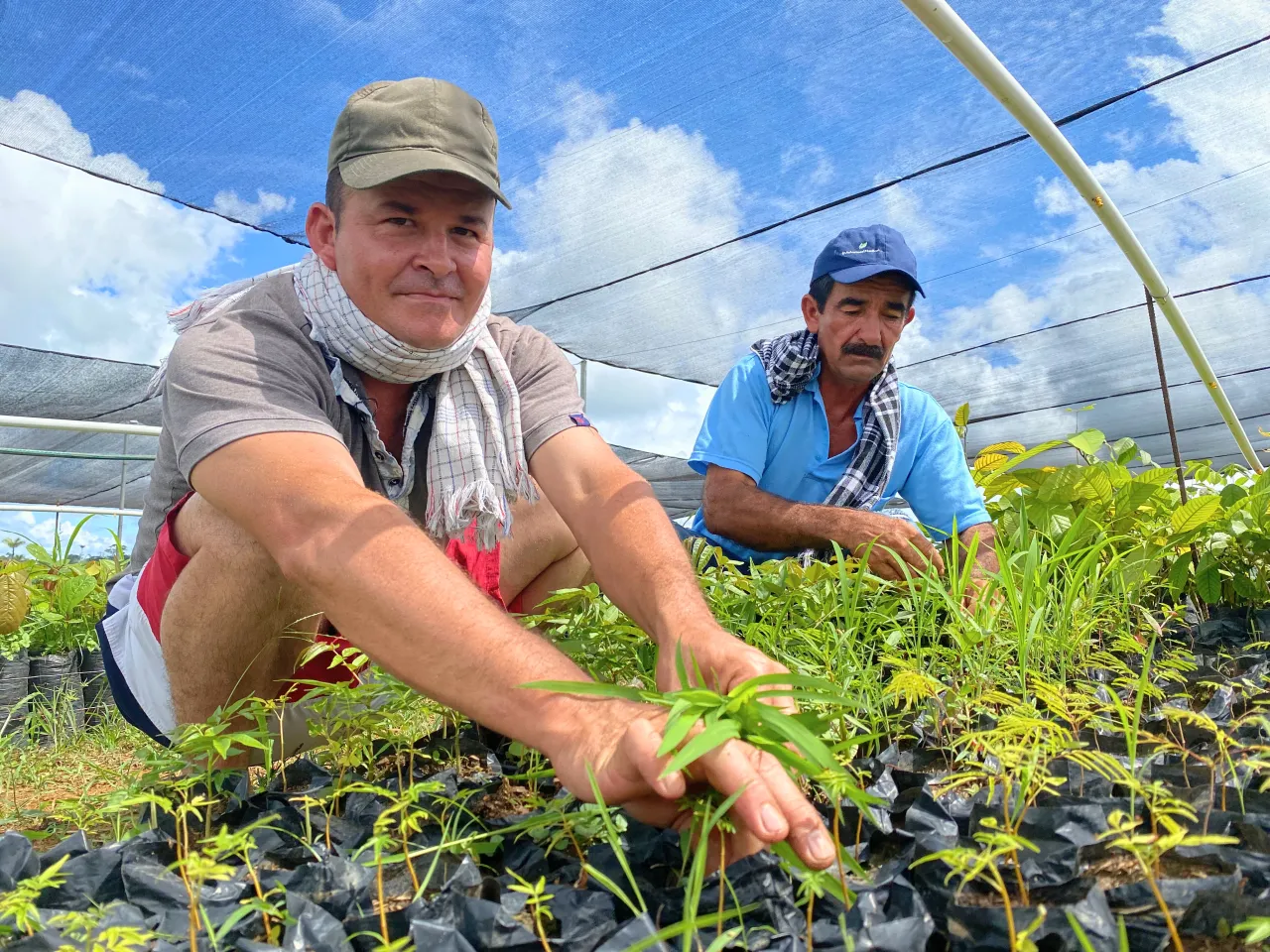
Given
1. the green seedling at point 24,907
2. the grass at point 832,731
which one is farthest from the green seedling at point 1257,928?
the green seedling at point 24,907

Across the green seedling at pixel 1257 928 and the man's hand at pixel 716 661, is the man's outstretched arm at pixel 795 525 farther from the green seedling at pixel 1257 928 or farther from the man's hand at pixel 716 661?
the green seedling at pixel 1257 928

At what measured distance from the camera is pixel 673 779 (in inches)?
28.2

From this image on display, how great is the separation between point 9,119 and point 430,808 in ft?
11.9

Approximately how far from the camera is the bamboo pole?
2076 mm

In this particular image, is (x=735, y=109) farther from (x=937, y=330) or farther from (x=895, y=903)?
(x=895, y=903)

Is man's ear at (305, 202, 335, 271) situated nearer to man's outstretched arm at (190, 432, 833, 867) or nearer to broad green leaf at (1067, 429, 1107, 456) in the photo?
man's outstretched arm at (190, 432, 833, 867)

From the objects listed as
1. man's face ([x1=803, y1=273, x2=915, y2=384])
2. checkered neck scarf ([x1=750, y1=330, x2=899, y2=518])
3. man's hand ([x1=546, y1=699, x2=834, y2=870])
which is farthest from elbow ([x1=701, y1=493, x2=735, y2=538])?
man's hand ([x1=546, y1=699, x2=834, y2=870])

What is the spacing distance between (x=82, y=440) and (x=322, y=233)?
975cm

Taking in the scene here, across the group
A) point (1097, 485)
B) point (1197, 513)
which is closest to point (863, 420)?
point (1097, 485)

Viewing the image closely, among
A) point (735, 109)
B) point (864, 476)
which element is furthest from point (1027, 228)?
point (864, 476)

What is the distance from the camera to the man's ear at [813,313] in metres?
2.82

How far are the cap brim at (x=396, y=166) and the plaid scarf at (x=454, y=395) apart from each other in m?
0.22

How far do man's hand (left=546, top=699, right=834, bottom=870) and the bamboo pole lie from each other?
1.87m

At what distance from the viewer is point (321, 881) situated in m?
0.82
